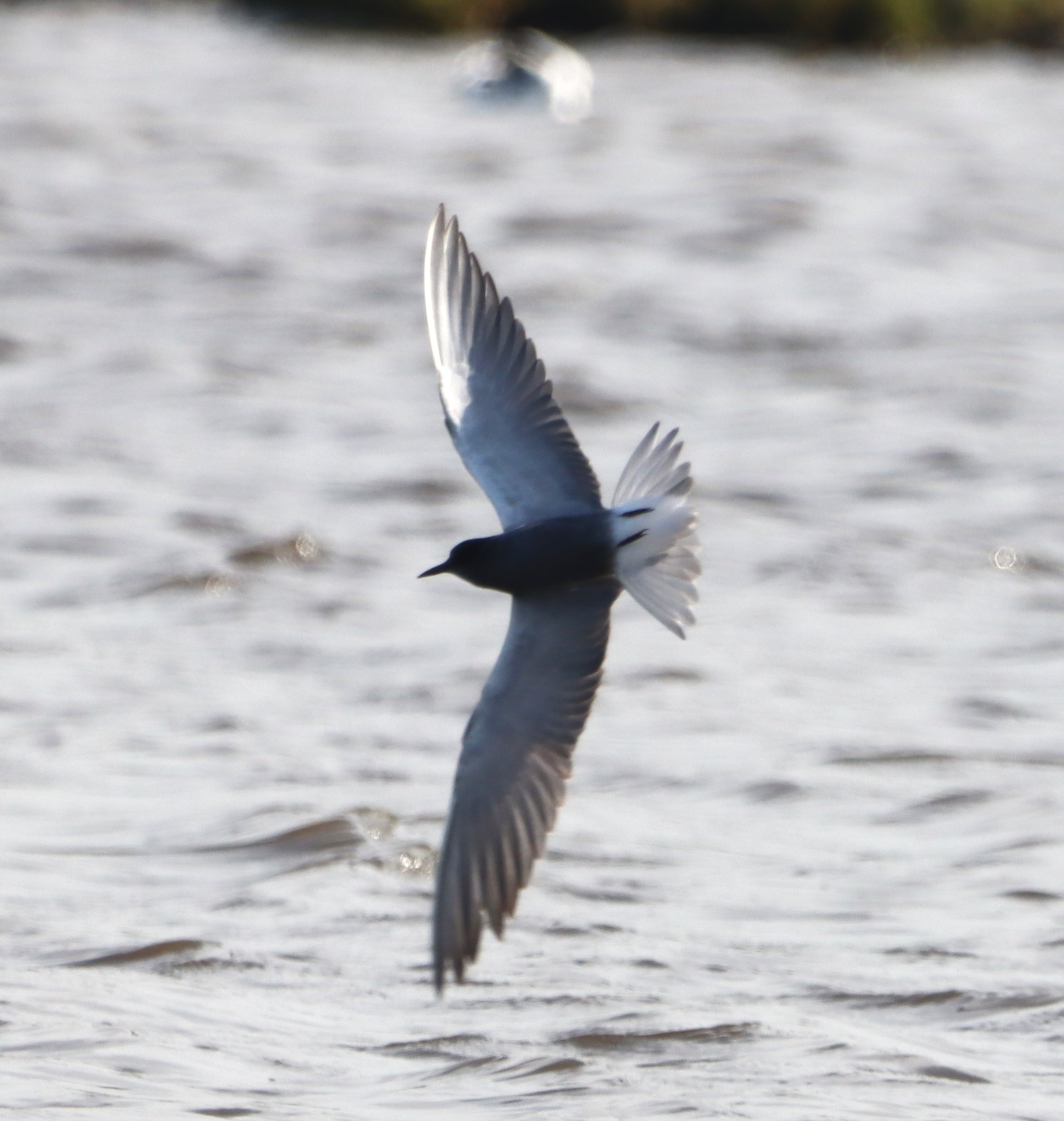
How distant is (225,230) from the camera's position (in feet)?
43.9

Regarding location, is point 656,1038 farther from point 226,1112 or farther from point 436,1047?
point 226,1112

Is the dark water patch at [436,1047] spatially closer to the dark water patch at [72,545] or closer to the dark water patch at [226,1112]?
the dark water patch at [226,1112]

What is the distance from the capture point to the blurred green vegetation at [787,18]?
21.1 m

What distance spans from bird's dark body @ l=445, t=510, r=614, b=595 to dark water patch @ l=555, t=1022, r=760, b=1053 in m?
1.04

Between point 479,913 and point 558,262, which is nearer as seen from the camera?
point 479,913

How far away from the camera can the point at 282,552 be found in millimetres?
7727

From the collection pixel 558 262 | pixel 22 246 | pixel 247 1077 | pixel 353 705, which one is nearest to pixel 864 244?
pixel 558 262

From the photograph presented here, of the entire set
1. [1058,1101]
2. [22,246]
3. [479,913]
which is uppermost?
[479,913]

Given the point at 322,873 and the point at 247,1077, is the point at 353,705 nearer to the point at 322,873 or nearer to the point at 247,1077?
the point at 322,873

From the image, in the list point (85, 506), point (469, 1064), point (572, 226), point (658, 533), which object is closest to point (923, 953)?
point (469, 1064)

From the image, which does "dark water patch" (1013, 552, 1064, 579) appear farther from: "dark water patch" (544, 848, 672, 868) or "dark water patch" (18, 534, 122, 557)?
"dark water patch" (18, 534, 122, 557)

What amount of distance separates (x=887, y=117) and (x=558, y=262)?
5960 mm

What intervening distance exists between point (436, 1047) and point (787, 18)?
18.1 metres

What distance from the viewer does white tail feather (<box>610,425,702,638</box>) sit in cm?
384
